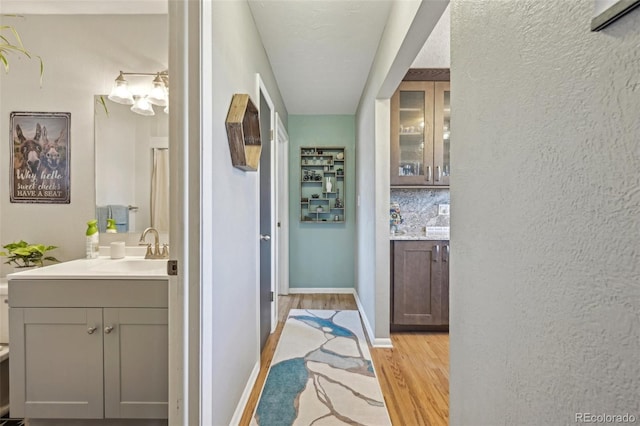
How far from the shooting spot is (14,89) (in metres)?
2.04

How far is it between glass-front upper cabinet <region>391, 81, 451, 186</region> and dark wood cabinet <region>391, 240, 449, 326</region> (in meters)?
0.65

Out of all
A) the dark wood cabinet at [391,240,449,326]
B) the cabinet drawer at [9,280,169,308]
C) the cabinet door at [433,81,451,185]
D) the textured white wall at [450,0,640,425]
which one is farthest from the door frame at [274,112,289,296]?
the textured white wall at [450,0,640,425]

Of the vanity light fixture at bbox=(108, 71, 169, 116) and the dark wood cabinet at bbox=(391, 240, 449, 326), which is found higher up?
the vanity light fixture at bbox=(108, 71, 169, 116)

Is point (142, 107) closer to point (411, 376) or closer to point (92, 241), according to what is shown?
point (92, 241)

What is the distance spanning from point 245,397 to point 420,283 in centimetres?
172

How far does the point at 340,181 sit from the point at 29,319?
326 centimetres

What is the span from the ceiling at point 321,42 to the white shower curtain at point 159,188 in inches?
45.6

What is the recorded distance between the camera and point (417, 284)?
273 centimetres

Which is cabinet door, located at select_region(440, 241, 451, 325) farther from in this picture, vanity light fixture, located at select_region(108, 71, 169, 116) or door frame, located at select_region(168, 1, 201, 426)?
vanity light fixture, located at select_region(108, 71, 169, 116)

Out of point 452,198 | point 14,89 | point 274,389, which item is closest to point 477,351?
point 452,198

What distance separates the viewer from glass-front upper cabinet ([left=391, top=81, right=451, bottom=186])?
286 cm

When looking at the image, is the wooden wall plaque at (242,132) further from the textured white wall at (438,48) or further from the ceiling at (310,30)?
the textured white wall at (438,48)

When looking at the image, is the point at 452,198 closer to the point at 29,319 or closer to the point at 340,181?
the point at 29,319

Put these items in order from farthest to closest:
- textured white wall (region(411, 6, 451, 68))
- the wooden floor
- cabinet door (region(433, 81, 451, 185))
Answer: cabinet door (region(433, 81, 451, 185))
textured white wall (region(411, 6, 451, 68))
the wooden floor
